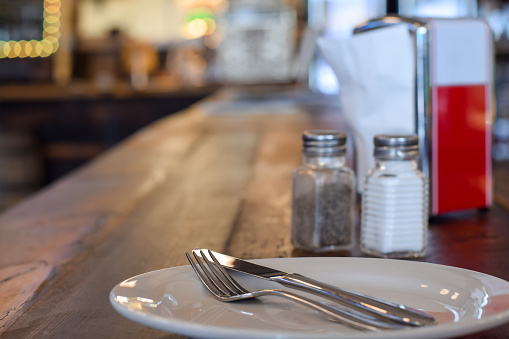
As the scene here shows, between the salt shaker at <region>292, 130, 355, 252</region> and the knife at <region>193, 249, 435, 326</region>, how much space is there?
160mm

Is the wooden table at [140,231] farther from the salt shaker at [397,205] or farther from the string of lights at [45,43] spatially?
the string of lights at [45,43]

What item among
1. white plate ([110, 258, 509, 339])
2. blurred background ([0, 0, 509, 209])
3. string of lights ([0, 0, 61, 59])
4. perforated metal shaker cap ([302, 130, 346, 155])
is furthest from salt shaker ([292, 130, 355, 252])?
string of lights ([0, 0, 61, 59])

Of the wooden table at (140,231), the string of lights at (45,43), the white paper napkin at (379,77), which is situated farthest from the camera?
the string of lights at (45,43)

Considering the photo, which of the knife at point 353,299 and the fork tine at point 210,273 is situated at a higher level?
the knife at point 353,299

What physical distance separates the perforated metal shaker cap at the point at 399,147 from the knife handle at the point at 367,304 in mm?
217

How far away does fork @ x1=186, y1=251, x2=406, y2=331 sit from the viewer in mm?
325

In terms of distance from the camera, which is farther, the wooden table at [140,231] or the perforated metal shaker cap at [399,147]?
the perforated metal shaker cap at [399,147]

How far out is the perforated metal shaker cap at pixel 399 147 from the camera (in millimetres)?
552

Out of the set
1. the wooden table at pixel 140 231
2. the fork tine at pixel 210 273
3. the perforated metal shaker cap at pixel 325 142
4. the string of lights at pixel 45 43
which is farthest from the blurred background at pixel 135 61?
the fork tine at pixel 210 273

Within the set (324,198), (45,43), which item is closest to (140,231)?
(324,198)

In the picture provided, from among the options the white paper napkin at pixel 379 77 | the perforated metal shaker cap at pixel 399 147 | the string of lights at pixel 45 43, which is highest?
the string of lights at pixel 45 43

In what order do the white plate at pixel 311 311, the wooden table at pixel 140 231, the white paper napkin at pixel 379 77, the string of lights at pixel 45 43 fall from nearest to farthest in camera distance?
the white plate at pixel 311 311
the wooden table at pixel 140 231
the white paper napkin at pixel 379 77
the string of lights at pixel 45 43

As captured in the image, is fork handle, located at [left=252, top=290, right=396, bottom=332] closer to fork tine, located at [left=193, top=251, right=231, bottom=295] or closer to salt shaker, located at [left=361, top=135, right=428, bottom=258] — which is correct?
fork tine, located at [left=193, top=251, right=231, bottom=295]

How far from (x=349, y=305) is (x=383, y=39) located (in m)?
0.38
